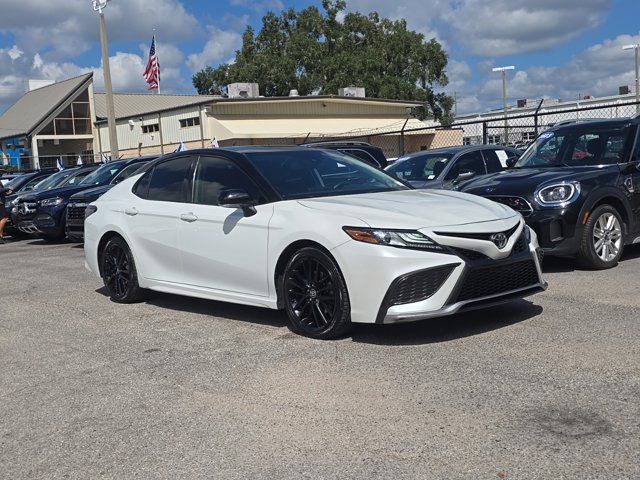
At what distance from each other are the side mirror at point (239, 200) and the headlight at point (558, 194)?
331 cm

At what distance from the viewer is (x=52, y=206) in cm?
1505

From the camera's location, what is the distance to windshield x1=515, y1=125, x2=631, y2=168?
28.1 feet

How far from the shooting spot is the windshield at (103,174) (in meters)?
15.2

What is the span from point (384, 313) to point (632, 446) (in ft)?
6.88

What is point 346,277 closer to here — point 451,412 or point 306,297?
point 306,297

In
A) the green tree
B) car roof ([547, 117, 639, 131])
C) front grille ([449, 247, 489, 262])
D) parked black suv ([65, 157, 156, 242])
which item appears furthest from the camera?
the green tree

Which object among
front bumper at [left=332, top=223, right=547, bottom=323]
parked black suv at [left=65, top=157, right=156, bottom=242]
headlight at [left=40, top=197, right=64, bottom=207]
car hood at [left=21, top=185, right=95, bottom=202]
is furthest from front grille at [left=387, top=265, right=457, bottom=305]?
headlight at [left=40, top=197, right=64, bottom=207]

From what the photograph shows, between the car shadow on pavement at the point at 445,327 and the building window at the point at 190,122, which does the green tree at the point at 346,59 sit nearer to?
the building window at the point at 190,122

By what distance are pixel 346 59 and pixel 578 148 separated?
5103cm

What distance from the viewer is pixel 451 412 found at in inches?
158

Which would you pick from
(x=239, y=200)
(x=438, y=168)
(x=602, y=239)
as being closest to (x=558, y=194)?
(x=602, y=239)

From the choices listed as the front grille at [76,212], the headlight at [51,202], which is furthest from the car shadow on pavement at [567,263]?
the headlight at [51,202]

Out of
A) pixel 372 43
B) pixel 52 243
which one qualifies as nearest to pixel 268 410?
pixel 52 243

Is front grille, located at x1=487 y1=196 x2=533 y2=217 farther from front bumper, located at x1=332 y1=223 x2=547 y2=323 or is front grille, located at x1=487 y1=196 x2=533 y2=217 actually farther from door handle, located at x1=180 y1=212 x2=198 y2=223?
door handle, located at x1=180 y1=212 x2=198 y2=223
